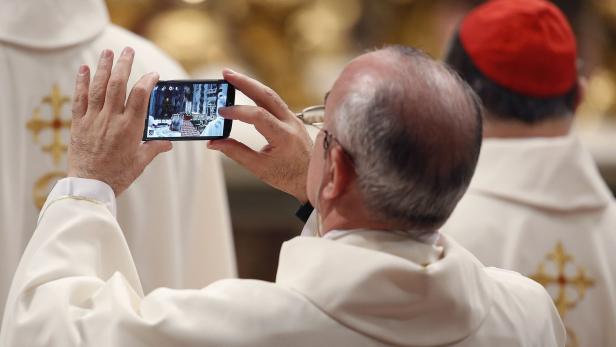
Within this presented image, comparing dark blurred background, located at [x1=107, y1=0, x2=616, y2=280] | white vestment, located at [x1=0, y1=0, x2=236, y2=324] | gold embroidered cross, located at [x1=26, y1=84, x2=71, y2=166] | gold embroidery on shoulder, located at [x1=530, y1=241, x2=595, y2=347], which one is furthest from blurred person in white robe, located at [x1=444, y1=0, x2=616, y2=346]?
dark blurred background, located at [x1=107, y1=0, x2=616, y2=280]

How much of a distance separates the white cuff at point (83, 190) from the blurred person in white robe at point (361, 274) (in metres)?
0.10

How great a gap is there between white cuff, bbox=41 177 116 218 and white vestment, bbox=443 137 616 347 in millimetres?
1158

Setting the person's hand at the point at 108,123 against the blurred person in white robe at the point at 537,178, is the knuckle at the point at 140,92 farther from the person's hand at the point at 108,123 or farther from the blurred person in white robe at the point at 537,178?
the blurred person in white robe at the point at 537,178

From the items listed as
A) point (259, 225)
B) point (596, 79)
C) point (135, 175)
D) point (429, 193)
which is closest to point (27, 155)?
point (135, 175)

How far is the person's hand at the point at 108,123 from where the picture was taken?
8.77 ft

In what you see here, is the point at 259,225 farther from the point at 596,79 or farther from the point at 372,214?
the point at 372,214

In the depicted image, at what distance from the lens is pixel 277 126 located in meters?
2.85

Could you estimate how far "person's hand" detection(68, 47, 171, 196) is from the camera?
8.77 ft

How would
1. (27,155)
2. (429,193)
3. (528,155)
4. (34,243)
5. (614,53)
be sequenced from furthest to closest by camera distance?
(614,53)
(528,155)
(27,155)
(34,243)
(429,193)

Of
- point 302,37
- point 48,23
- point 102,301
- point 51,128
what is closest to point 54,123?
point 51,128

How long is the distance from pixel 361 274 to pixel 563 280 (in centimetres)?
138

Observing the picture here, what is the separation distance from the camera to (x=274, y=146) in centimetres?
287

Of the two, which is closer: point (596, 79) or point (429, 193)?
Answer: point (429, 193)

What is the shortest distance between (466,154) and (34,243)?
817 mm
